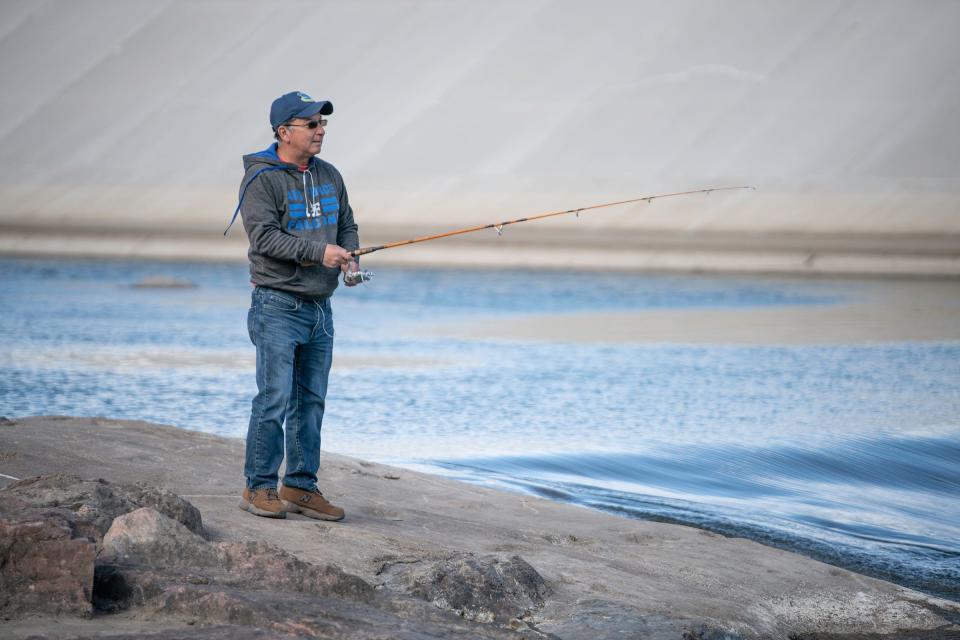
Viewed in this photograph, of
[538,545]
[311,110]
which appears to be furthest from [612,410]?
[311,110]

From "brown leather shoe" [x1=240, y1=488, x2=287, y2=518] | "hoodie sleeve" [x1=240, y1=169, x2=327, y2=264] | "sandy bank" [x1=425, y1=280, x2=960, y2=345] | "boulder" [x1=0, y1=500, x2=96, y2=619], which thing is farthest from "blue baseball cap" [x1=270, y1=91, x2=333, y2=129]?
"sandy bank" [x1=425, y1=280, x2=960, y2=345]

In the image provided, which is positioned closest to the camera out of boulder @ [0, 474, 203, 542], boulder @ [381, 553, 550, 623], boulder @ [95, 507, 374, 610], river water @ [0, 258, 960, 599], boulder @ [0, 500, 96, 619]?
boulder @ [0, 500, 96, 619]

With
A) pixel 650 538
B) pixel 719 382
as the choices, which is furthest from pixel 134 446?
pixel 719 382

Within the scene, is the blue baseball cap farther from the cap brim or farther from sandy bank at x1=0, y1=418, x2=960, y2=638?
sandy bank at x1=0, y1=418, x2=960, y2=638

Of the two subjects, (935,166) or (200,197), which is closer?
(935,166)

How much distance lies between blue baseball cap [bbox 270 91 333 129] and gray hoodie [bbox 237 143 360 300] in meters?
0.09

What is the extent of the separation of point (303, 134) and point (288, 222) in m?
0.24

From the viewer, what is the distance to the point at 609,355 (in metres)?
8.68

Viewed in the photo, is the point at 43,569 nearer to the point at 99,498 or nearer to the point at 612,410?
the point at 99,498

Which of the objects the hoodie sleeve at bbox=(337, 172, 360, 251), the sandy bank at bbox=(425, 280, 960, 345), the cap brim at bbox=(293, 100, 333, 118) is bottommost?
the hoodie sleeve at bbox=(337, 172, 360, 251)

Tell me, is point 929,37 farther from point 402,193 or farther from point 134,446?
point 134,446

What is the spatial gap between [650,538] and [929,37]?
1959 centimetres

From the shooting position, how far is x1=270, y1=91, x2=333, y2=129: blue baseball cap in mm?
3430

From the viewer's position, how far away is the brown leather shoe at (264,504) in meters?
3.42
